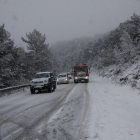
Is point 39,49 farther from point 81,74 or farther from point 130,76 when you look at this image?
point 130,76

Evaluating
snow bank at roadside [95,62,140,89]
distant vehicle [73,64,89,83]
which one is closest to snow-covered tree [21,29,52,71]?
distant vehicle [73,64,89,83]

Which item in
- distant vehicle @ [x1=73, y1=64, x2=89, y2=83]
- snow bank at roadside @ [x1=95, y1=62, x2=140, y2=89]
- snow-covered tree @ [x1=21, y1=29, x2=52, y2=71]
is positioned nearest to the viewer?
snow bank at roadside @ [x1=95, y1=62, x2=140, y2=89]

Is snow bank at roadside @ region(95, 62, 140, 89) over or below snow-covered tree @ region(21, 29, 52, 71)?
below

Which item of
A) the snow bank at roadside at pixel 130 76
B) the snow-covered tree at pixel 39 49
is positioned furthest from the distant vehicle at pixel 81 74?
the snow-covered tree at pixel 39 49

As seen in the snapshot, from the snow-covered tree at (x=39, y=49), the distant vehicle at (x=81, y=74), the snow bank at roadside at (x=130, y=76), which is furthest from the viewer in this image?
the snow-covered tree at (x=39, y=49)

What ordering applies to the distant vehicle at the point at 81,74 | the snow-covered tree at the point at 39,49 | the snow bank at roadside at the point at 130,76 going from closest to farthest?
the snow bank at roadside at the point at 130,76 → the distant vehicle at the point at 81,74 → the snow-covered tree at the point at 39,49

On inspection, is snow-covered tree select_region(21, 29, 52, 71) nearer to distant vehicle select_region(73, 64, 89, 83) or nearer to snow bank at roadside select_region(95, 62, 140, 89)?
distant vehicle select_region(73, 64, 89, 83)

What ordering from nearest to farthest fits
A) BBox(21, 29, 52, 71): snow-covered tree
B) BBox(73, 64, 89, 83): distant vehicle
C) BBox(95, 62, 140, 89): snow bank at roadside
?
BBox(95, 62, 140, 89): snow bank at roadside → BBox(73, 64, 89, 83): distant vehicle → BBox(21, 29, 52, 71): snow-covered tree

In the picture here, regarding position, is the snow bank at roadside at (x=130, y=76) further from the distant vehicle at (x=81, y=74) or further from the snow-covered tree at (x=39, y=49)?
the snow-covered tree at (x=39, y=49)

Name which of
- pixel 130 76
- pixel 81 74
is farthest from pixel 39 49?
pixel 130 76

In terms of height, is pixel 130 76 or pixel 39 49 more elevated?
pixel 39 49

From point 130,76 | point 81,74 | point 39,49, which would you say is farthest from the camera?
point 39,49

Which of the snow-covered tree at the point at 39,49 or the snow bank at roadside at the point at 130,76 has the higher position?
the snow-covered tree at the point at 39,49

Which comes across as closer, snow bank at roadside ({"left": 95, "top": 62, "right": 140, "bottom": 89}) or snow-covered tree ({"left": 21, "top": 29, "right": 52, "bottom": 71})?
snow bank at roadside ({"left": 95, "top": 62, "right": 140, "bottom": 89})
